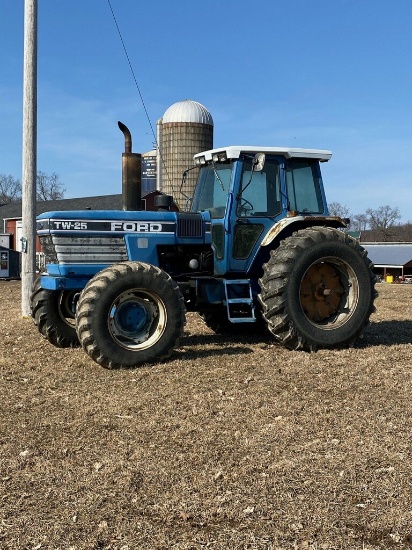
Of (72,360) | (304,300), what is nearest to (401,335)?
(304,300)

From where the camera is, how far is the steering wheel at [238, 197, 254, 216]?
7.82 meters

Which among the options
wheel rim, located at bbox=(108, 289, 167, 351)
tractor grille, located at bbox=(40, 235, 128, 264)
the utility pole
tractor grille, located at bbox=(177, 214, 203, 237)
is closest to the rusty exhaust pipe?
tractor grille, located at bbox=(177, 214, 203, 237)

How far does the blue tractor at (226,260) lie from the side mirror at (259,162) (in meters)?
0.02

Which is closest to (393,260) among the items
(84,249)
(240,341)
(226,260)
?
(240,341)

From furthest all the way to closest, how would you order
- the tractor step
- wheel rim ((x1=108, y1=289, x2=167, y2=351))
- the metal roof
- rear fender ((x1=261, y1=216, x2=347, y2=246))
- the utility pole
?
the metal roof → the utility pole → rear fender ((x1=261, y1=216, x2=347, y2=246)) → the tractor step → wheel rim ((x1=108, y1=289, x2=167, y2=351))

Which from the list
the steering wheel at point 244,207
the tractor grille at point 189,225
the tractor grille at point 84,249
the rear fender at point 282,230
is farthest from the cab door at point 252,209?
the tractor grille at point 84,249

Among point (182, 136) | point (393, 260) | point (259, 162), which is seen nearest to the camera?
point (259, 162)

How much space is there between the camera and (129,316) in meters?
6.79

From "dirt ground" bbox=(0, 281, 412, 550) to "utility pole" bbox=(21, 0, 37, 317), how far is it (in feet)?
13.7

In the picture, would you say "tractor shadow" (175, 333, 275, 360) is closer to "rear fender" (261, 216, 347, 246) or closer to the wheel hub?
the wheel hub

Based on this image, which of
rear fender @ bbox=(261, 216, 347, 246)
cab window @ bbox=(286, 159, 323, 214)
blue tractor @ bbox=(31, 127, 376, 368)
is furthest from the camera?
cab window @ bbox=(286, 159, 323, 214)

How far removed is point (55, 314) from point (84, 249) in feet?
3.47

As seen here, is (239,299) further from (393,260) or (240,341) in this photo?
(393,260)

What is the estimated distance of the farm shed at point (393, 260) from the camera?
35594 mm
